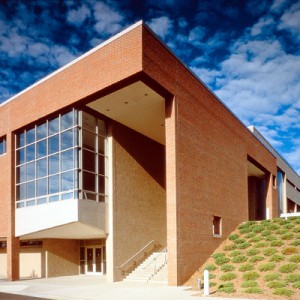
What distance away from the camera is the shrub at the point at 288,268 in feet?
50.4

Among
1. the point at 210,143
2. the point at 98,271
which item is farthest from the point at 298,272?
the point at 98,271

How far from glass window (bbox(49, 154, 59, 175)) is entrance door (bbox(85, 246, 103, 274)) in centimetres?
719

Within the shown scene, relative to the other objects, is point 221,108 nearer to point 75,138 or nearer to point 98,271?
point 75,138

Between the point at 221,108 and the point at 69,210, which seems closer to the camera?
A: the point at 69,210

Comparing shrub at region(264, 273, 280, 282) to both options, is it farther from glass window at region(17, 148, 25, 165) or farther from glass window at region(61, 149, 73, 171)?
glass window at region(17, 148, 25, 165)

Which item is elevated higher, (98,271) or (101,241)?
(101,241)

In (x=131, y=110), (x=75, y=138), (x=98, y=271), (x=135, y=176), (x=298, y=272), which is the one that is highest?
(x=131, y=110)

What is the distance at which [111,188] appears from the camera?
66.3 ft

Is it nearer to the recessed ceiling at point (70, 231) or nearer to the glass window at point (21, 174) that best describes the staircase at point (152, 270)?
the recessed ceiling at point (70, 231)

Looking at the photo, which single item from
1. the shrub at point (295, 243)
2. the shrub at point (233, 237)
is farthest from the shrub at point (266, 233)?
the shrub at point (295, 243)

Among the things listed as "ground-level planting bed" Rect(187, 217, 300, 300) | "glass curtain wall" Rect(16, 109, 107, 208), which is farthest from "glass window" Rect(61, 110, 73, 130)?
"ground-level planting bed" Rect(187, 217, 300, 300)

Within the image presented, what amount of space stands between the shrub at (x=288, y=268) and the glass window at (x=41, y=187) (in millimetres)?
12155

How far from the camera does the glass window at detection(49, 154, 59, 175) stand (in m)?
19.6

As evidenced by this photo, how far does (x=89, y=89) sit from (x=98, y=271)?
12453 millimetres
